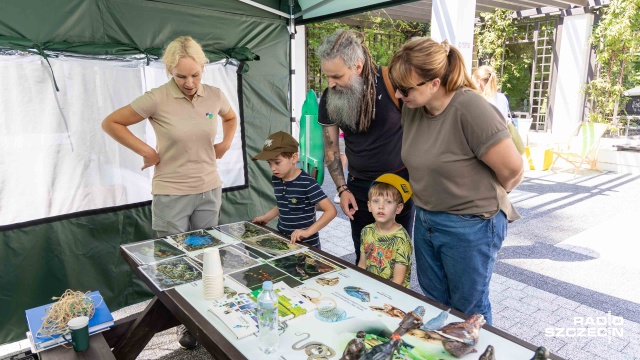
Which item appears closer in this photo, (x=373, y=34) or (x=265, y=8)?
(x=265, y=8)

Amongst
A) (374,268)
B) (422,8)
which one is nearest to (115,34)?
(374,268)

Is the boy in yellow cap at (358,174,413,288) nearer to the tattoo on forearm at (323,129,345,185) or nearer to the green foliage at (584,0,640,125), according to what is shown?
the tattoo on forearm at (323,129,345,185)

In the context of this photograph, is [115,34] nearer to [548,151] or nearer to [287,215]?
[287,215]

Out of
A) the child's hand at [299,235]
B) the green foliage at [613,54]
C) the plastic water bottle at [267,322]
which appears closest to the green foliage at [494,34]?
the green foliage at [613,54]

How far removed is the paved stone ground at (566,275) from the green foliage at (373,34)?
561 centimetres

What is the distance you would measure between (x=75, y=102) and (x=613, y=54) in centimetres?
954

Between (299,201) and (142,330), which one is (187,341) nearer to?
(142,330)

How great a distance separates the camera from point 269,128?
3863 mm

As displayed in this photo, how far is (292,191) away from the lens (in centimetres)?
225

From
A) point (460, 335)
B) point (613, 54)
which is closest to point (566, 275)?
point (460, 335)

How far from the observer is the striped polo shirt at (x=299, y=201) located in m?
2.23

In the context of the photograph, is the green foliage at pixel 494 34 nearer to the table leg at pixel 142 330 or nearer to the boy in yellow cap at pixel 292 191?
the boy in yellow cap at pixel 292 191

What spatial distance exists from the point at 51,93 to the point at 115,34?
22.3 inches
